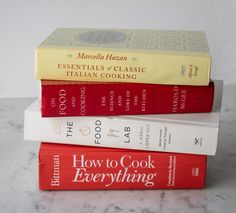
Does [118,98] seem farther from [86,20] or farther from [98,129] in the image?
[86,20]

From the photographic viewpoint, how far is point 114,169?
31.5 inches

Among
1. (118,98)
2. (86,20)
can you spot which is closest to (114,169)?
(118,98)

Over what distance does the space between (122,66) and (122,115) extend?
0.07 m

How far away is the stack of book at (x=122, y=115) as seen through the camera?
77 cm

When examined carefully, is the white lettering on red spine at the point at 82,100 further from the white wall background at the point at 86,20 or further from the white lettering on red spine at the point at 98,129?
the white wall background at the point at 86,20

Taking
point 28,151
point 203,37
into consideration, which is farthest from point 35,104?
point 203,37

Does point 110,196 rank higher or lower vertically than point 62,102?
lower

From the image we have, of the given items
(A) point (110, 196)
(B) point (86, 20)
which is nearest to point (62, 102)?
(A) point (110, 196)

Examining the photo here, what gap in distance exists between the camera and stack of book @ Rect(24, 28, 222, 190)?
768 mm

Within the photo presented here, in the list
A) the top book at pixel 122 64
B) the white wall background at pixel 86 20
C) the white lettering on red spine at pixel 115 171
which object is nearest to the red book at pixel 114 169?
the white lettering on red spine at pixel 115 171

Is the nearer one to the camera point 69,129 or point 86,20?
point 69,129

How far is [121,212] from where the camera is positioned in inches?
30.0

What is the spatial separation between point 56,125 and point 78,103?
1.9 inches

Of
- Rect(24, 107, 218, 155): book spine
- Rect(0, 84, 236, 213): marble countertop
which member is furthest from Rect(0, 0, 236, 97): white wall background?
Rect(24, 107, 218, 155): book spine
